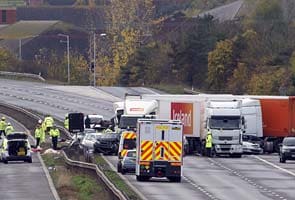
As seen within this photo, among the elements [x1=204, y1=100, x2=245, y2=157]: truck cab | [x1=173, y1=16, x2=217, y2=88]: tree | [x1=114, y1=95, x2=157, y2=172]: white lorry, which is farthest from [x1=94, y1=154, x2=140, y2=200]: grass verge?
[x1=173, y1=16, x2=217, y2=88]: tree

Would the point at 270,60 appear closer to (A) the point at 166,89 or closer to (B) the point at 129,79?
(A) the point at 166,89

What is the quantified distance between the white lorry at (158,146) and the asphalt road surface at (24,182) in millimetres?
4064

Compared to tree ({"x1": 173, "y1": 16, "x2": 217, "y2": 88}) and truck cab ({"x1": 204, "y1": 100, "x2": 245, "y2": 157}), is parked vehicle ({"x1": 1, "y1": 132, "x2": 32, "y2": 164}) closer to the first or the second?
truck cab ({"x1": 204, "y1": 100, "x2": 245, "y2": 157})

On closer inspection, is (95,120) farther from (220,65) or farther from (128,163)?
(220,65)

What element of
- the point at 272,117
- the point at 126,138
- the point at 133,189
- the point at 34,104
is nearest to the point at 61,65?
the point at 34,104

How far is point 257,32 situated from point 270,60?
11.2 metres

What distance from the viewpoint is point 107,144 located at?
211 ft

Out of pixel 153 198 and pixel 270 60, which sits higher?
pixel 270 60

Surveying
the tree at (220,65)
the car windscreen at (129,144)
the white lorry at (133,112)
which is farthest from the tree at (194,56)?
the car windscreen at (129,144)

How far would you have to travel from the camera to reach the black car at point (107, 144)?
63.9 metres

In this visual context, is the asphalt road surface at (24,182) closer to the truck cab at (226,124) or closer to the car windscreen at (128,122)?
the car windscreen at (128,122)

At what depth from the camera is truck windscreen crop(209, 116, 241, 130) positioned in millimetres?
63434

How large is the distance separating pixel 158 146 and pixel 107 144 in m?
15.8

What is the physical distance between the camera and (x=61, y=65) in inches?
5802
